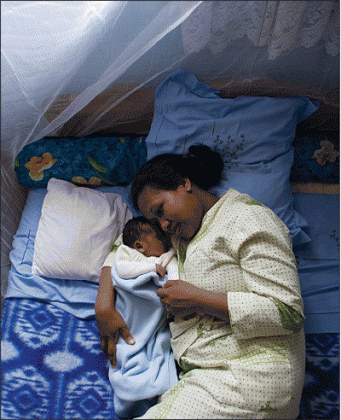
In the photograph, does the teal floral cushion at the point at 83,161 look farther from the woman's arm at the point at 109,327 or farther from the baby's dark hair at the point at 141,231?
the woman's arm at the point at 109,327

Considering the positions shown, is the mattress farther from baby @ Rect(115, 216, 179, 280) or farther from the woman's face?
the woman's face

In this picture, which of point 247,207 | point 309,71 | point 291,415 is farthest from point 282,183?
point 291,415

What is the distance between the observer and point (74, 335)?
4.44ft

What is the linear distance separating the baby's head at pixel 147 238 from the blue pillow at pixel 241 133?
314 millimetres

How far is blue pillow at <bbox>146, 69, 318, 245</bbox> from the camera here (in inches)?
57.5

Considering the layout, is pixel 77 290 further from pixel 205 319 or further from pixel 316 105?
pixel 316 105

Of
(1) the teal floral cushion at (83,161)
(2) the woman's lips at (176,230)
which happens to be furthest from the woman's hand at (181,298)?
(1) the teal floral cushion at (83,161)

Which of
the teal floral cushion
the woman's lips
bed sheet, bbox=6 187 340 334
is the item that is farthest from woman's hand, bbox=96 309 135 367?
the teal floral cushion

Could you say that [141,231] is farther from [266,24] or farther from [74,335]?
[266,24]

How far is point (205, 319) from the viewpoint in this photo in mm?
1211

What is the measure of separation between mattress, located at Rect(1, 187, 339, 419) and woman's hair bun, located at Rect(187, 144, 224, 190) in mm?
367

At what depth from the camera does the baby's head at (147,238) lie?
138 centimetres

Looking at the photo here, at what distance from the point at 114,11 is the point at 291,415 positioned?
1.26 m

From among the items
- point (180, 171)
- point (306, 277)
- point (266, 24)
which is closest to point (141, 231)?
point (180, 171)
